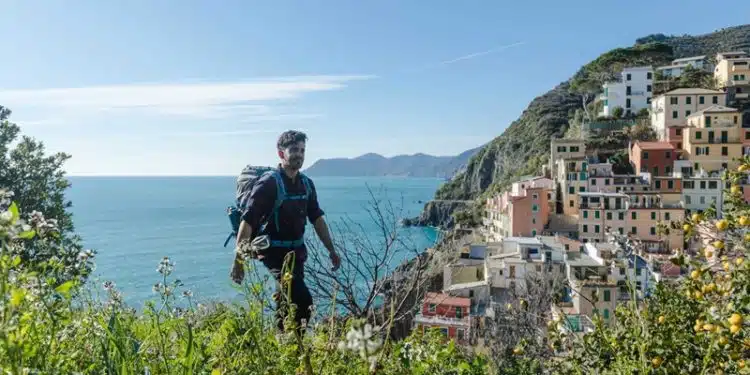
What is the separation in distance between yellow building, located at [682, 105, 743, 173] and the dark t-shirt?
41.1 m

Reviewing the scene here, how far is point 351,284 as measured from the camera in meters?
4.39

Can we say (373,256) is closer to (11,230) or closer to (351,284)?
(351,284)

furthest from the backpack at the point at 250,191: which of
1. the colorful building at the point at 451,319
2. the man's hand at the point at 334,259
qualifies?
the colorful building at the point at 451,319

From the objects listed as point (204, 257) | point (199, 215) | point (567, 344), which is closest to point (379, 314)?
point (567, 344)

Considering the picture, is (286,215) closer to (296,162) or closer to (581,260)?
(296,162)

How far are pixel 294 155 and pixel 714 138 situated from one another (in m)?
41.8

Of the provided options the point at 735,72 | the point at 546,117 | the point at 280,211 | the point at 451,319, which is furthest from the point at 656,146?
the point at 280,211

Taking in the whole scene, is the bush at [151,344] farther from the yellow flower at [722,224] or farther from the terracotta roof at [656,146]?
the terracotta roof at [656,146]

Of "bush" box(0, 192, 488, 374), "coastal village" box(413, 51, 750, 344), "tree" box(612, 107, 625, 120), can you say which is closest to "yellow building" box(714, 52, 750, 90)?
"coastal village" box(413, 51, 750, 344)

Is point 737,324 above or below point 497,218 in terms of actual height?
above

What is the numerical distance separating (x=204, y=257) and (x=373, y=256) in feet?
122

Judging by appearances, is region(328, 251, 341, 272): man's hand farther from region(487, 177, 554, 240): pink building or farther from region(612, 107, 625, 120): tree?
region(612, 107, 625, 120): tree

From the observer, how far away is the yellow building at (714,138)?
125 ft

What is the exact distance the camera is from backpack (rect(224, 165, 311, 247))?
3.72 m
